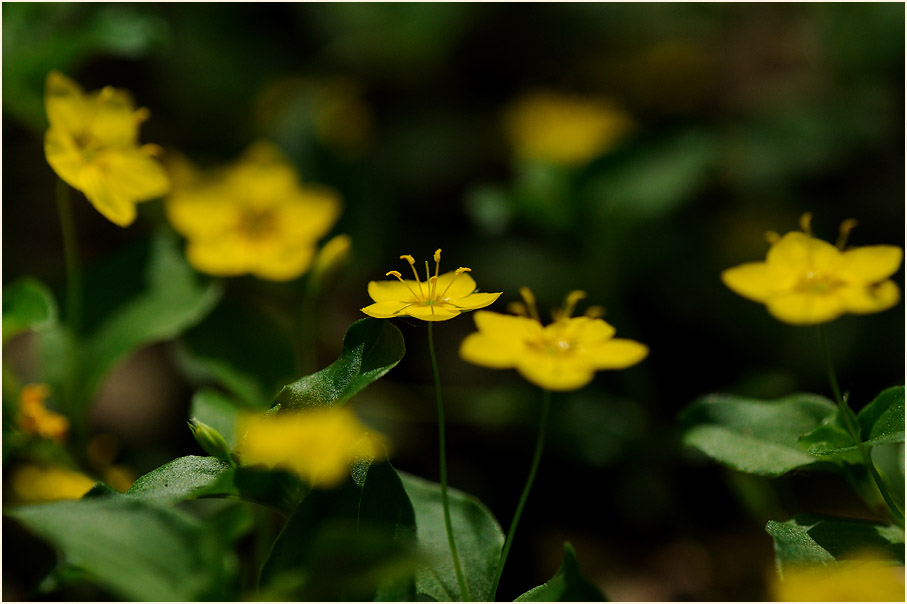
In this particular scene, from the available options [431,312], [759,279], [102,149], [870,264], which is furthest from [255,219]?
[870,264]

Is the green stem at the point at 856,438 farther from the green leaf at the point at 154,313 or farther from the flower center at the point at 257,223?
the flower center at the point at 257,223

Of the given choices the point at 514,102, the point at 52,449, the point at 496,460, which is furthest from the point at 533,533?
the point at 514,102

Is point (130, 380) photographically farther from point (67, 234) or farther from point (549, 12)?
point (549, 12)

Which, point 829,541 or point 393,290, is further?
point 393,290

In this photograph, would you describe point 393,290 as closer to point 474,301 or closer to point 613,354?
point 474,301

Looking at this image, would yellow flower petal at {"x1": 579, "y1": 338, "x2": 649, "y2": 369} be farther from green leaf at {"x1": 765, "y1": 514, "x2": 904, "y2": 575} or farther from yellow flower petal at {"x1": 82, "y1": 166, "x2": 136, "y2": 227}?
yellow flower petal at {"x1": 82, "y1": 166, "x2": 136, "y2": 227}

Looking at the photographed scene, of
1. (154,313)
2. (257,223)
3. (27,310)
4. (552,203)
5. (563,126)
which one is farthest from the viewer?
(563,126)
